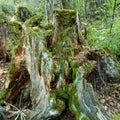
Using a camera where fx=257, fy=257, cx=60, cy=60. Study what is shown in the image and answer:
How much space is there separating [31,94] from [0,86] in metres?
1.39

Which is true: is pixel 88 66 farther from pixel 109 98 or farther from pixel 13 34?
pixel 13 34

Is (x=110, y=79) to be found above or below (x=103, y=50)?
below

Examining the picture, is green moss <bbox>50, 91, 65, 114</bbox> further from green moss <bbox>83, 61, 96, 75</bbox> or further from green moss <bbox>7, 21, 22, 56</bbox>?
green moss <bbox>7, 21, 22, 56</bbox>

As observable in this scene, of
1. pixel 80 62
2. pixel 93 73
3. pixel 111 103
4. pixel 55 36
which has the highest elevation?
pixel 55 36

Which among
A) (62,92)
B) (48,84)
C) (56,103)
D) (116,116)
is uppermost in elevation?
(48,84)

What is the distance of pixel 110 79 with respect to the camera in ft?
20.9

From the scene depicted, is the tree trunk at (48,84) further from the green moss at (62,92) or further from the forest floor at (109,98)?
the forest floor at (109,98)

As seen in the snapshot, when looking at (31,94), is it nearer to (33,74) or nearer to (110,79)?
(33,74)

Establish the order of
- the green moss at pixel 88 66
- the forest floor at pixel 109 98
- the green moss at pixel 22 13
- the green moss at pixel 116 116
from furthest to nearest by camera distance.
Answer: the green moss at pixel 22 13, the green moss at pixel 88 66, the forest floor at pixel 109 98, the green moss at pixel 116 116

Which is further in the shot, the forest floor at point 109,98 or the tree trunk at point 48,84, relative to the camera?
the forest floor at point 109,98

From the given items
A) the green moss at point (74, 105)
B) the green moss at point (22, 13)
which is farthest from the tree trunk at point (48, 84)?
the green moss at point (22, 13)

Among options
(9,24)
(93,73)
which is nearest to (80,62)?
(93,73)

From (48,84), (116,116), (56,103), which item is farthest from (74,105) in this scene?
(116,116)

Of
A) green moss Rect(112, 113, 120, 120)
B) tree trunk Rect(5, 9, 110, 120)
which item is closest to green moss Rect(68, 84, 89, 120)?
tree trunk Rect(5, 9, 110, 120)
